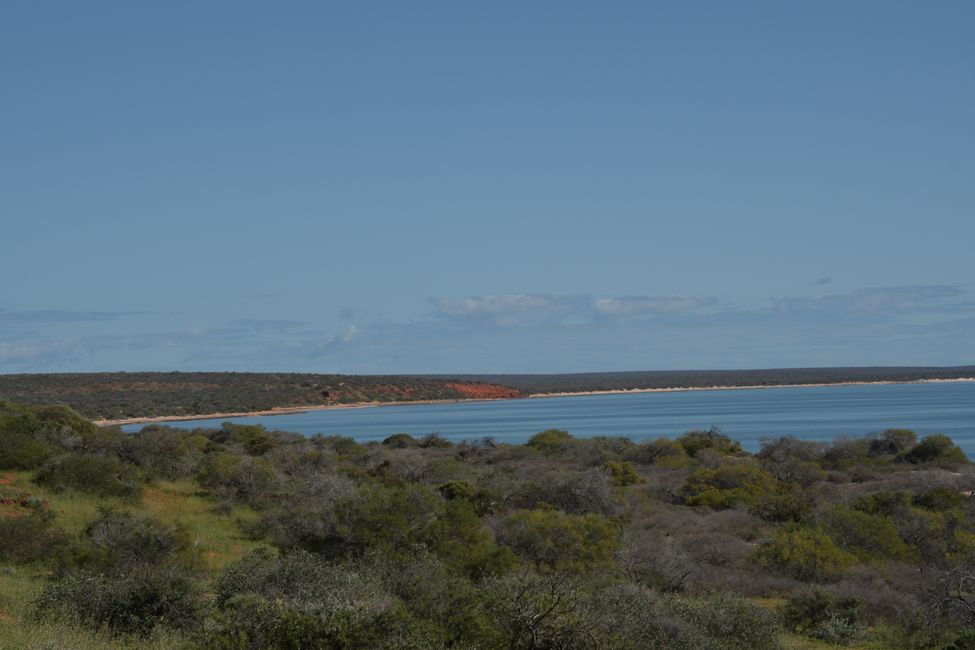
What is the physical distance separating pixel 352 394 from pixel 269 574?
13678 cm

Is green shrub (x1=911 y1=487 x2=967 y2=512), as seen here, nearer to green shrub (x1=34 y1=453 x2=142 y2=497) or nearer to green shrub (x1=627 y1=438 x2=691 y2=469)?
green shrub (x1=627 y1=438 x2=691 y2=469)

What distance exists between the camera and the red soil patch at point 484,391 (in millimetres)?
180750

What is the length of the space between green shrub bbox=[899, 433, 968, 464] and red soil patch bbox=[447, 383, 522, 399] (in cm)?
13939

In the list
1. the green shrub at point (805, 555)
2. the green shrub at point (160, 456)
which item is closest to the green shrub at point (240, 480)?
the green shrub at point (160, 456)

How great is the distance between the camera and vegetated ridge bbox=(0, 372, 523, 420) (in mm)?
104562

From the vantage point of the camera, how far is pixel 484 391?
187m

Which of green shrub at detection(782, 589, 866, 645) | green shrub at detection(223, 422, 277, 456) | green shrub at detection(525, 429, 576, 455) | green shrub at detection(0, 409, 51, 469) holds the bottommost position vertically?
green shrub at detection(782, 589, 866, 645)

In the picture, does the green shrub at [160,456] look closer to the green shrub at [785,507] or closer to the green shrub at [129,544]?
the green shrub at [129,544]

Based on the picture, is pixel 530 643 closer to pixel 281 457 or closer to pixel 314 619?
pixel 314 619

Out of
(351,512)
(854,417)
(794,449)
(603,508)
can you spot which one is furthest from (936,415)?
(351,512)

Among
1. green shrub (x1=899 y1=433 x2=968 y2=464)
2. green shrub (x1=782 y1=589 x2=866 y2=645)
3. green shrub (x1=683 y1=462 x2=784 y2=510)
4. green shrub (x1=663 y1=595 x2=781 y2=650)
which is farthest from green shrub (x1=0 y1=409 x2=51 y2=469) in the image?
green shrub (x1=899 y1=433 x2=968 y2=464)

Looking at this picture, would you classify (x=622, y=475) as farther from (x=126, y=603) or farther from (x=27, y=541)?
(x=126, y=603)

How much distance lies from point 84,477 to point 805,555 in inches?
655

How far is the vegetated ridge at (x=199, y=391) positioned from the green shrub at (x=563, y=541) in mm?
77299
